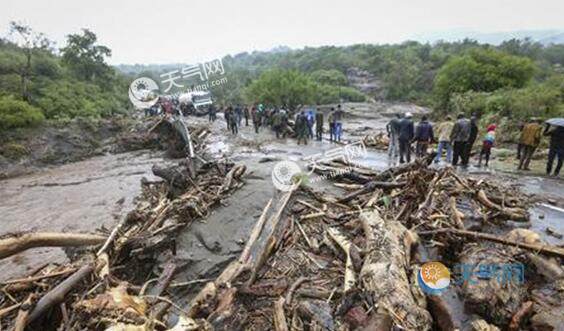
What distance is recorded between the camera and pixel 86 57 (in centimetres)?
4203

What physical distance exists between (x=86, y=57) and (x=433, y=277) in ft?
160

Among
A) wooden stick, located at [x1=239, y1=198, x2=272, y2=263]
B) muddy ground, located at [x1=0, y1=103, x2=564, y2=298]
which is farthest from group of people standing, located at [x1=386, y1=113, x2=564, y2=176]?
wooden stick, located at [x1=239, y1=198, x2=272, y2=263]

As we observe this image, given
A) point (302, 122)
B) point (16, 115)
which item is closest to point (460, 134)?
point (302, 122)

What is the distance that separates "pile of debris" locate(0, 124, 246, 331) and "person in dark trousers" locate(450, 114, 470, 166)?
26.7ft

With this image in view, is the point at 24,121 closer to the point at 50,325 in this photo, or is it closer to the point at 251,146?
the point at 251,146

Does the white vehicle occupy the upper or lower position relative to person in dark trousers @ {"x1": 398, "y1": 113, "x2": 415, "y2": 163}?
lower

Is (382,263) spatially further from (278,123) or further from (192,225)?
(278,123)

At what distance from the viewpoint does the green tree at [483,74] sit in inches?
1016

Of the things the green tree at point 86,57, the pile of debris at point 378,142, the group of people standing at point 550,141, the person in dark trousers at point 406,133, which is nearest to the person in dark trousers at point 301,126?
the pile of debris at point 378,142

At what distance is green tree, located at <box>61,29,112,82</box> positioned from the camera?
4091 centimetres

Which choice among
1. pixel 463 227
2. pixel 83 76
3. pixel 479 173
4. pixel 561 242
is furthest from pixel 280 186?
pixel 83 76

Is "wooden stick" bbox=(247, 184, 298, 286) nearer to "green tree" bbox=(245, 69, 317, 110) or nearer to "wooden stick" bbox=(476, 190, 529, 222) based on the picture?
"wooden stick" bbox=(476, 190, 529, 222)

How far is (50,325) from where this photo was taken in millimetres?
3875

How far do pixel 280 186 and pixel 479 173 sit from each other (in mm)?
6866
